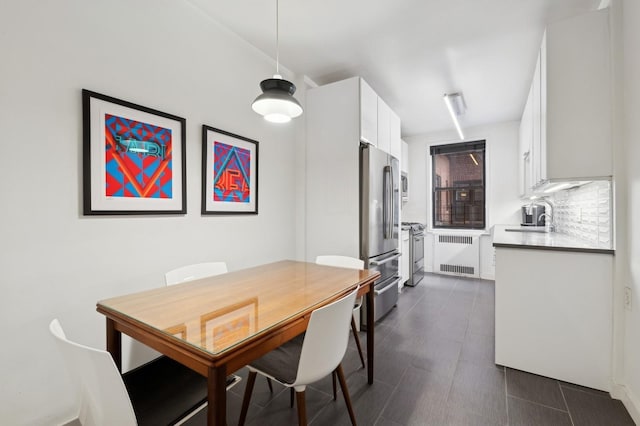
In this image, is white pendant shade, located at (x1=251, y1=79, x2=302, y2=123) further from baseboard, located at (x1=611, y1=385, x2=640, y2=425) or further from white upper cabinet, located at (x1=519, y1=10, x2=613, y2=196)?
baseboard, located at (x1=611, y1=385, x2=640, y2=425)

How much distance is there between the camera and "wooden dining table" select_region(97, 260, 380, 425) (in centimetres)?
90

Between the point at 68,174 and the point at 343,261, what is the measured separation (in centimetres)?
189

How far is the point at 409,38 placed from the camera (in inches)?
99.7

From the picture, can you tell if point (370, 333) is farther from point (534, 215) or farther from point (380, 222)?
point (534, 215)

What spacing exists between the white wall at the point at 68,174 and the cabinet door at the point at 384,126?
1.92 meters

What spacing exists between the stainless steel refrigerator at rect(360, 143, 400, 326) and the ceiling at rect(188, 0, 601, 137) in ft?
3.07

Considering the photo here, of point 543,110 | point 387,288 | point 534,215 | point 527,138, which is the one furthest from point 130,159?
point 534,215

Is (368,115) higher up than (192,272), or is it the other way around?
(368,115)

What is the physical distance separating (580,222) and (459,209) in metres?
2.78

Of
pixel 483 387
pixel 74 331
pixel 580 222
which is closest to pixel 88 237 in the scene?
pixel 74 331

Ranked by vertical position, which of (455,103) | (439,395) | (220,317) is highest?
(455,103)

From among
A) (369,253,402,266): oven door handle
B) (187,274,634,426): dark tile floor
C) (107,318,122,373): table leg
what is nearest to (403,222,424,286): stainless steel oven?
(369,253,402,266): oven door handle

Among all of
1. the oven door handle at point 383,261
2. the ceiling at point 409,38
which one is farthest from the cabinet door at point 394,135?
the oven door handle at point 383,261

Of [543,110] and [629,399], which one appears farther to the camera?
[543,110]
